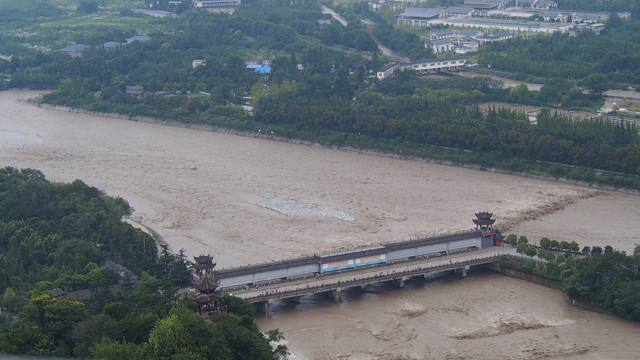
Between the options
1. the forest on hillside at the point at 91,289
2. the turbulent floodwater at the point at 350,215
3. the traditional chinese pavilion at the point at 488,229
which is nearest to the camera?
the forest on hillside at the point at 91,289

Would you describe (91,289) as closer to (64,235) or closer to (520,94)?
(64,235)

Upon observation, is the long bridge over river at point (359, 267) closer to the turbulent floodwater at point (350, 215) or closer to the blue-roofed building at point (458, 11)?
the turbulent floodwater at point (350, 215)

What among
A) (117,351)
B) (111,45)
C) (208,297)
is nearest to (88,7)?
(111,45)

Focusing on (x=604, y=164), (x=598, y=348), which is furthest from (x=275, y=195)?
(x=598, y=348)

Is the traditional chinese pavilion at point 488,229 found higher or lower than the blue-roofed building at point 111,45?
lower

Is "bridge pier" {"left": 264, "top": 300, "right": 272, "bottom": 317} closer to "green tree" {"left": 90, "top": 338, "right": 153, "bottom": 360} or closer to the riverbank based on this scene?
"green tree" {"left": 90, "top": 338, "right": 153, "bottom": 360}

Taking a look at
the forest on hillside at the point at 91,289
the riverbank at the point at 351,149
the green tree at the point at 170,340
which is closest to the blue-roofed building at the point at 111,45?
the riverbank at the point at 351,149

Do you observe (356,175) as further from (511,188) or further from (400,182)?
(511,188)
